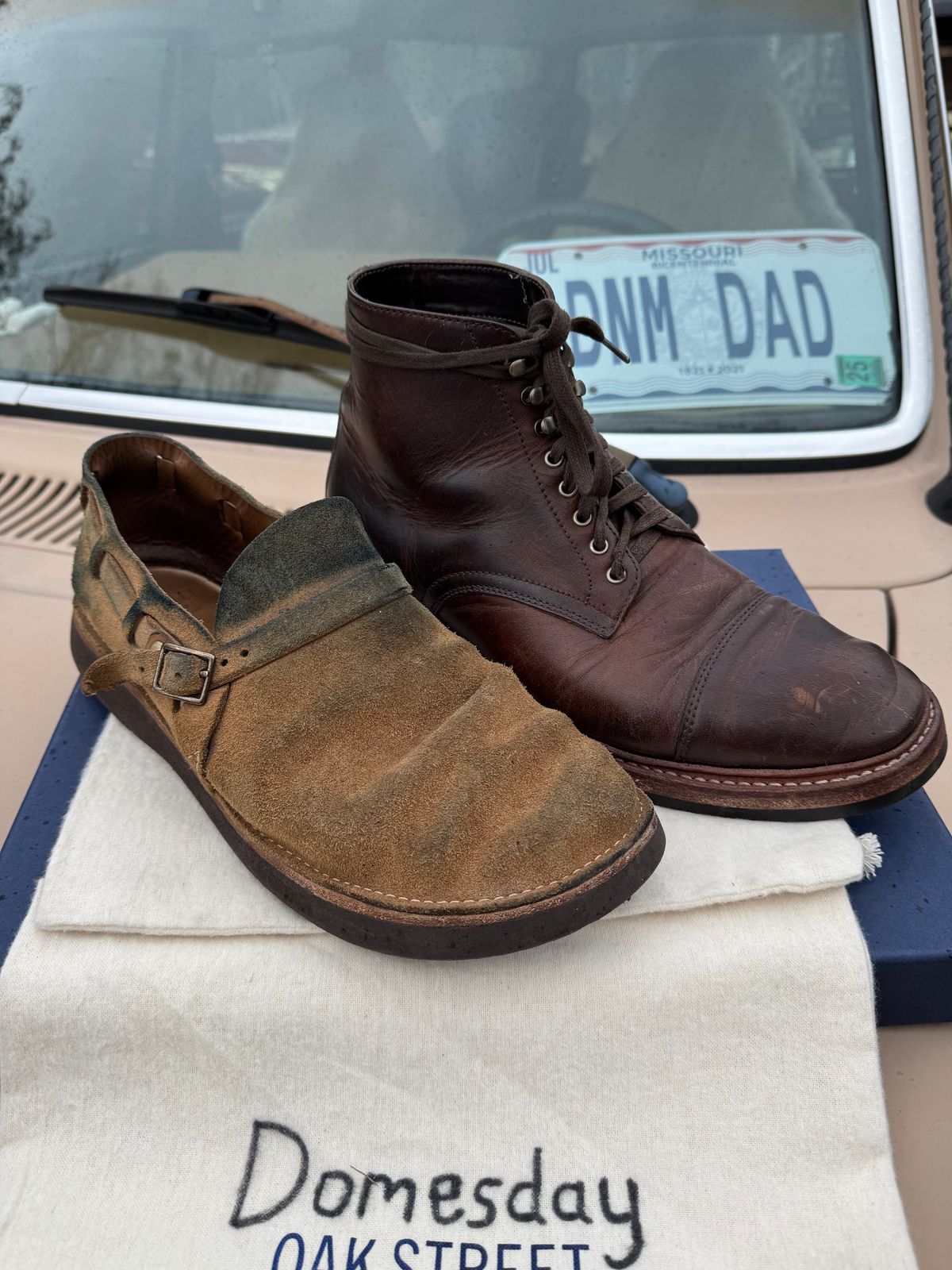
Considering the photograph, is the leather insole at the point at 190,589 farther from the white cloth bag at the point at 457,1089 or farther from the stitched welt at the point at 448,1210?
the stitched welt at the point at 448,1210

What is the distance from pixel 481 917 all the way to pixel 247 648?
10.9 inches

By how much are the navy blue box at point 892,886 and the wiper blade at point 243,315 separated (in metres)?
0.65

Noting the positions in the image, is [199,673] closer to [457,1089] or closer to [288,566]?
[288,566]

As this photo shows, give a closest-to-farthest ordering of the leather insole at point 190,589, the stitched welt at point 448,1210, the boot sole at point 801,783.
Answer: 1. the stitched welt at point 448,1210
2. the boot sole at point 801,783
3. the leather insole at point 190,589

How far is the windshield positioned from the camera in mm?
1298

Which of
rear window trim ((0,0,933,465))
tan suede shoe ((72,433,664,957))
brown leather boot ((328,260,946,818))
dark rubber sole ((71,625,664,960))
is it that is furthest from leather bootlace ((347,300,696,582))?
rear window trim ((0,0,933,465))

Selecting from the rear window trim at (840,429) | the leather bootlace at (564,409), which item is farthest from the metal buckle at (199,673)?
the rear window trim at (840,429)

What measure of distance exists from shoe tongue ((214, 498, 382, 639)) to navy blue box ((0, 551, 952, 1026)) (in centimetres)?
25

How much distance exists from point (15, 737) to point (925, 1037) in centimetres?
84

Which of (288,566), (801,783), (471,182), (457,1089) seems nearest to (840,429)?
(471,182)

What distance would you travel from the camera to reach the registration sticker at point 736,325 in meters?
1.29

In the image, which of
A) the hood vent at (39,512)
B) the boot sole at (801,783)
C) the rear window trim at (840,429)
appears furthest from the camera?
the rear window trim at (840,429)

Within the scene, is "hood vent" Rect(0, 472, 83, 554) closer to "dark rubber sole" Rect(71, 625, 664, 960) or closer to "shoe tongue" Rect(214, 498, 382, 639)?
"shoe tongue" Rect(214, 498, 382, 639)

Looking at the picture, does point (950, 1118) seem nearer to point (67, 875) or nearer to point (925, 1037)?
point (925, 1037)
